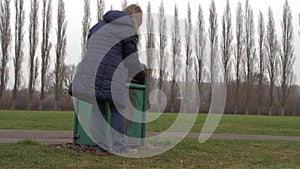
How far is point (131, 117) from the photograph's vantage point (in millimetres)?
5770

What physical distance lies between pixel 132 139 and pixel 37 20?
3748 centimetres

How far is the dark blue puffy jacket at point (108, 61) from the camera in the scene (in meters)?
4.88

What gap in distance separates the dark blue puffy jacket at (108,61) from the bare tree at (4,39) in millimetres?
35659

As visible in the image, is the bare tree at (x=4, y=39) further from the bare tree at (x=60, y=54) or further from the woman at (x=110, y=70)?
the woman at (x=110, y=70)

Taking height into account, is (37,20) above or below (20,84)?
above

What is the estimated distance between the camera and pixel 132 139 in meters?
5.81

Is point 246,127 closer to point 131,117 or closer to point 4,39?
point 131,117

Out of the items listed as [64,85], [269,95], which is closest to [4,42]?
[64,85]

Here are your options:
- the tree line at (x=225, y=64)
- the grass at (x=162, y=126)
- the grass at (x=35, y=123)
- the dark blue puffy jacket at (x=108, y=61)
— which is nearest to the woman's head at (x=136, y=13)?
the dark blue puffy jacket at (x=108, y=61)

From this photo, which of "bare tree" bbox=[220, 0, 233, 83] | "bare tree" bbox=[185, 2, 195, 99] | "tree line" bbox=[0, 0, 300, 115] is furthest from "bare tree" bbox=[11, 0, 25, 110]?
"bare tree" bbox=[185, 2, 195, 99]

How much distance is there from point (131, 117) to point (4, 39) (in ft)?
119

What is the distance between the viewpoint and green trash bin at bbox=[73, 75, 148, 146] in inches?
216

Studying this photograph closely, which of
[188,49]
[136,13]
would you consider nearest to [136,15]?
[136,13]

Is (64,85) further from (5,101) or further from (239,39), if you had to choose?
(239,39)
